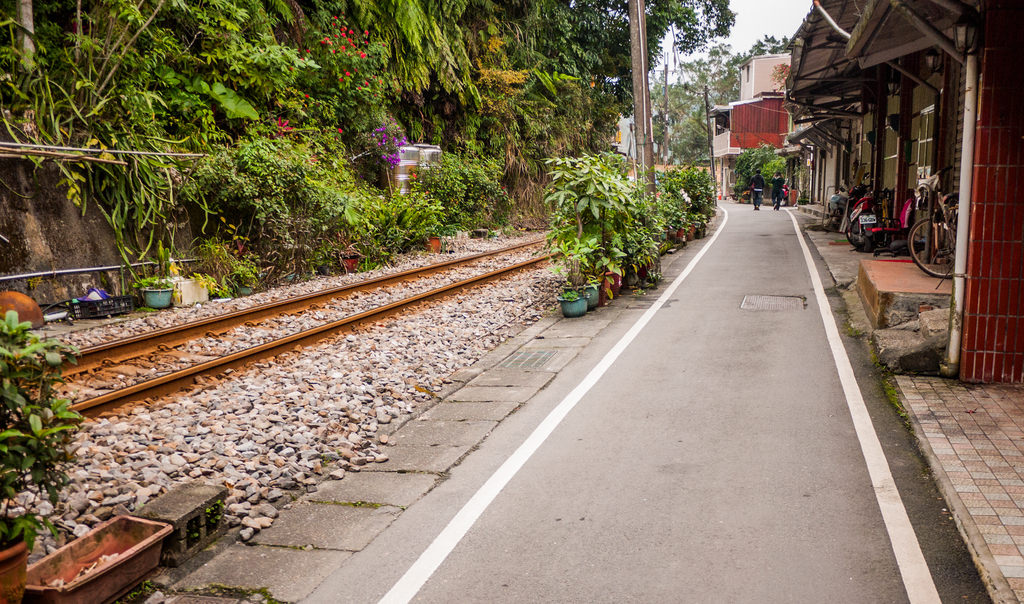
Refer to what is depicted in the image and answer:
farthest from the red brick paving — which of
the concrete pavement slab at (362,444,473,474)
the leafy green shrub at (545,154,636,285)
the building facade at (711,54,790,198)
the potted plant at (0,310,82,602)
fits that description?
the building facade at (711,54,790,198)

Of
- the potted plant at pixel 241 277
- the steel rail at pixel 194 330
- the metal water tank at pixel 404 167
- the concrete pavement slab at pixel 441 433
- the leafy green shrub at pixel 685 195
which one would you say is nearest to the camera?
the concrete pavement slab at pixel 441 433

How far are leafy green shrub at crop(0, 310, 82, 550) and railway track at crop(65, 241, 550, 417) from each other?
264 centimetres

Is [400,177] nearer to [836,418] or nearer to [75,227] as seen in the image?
[75,227]

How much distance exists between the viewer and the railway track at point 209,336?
6012 millimetres

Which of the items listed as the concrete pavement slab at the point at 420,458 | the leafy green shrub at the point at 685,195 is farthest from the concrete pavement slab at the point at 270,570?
the leafy green shrub at the point at 685,195

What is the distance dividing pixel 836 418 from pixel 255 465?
13.3ft

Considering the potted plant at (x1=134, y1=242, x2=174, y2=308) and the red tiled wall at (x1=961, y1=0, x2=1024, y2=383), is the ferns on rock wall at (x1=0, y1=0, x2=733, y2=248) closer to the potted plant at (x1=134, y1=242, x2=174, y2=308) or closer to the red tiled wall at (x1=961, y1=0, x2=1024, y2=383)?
the potted plant at (x1=134, y1=242, x2=174, y2=308)

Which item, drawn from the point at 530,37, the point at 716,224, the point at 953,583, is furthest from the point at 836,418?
the point at 530,37

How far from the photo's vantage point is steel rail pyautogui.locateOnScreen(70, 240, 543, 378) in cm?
693

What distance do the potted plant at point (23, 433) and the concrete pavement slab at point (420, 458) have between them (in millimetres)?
2147

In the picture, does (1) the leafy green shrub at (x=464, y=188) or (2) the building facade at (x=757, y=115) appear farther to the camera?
(2) the building facade at (x=757, y=115)

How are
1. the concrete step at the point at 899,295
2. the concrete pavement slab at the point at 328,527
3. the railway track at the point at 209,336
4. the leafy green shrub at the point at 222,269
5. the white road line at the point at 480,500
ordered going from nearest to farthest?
the white road line at the point at 480,500, the concrete pavement slab at the point at 328,527, the railway track at the point at 209,336, the concrete step at the point at 899,295, the leafy green shrub at the point at 222,269

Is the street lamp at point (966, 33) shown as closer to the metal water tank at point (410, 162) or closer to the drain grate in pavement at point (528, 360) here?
the drain grate in pavement at point (528, 360)

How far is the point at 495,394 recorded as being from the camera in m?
6.37
